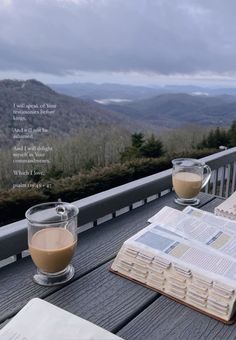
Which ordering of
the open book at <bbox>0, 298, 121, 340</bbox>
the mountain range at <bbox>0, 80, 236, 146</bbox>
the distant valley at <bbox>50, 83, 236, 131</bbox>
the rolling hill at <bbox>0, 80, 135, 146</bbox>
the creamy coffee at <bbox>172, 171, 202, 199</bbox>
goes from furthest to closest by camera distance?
the distant valley at <bbox>50, 83, 236, 131</bbox>
the mountain range at <bbox>0, 80, 236, 146</bbox>
the rolling hill at <bbox>0, 80, 135, 146</bbox>
the creamy coffee at <bbox>172, 171, 202, 199</bbox>
the open book at <bbox>0, 298, 121, 340</bbox>

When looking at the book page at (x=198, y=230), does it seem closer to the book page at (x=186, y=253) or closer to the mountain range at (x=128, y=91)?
the book page at (x=186, y=253)

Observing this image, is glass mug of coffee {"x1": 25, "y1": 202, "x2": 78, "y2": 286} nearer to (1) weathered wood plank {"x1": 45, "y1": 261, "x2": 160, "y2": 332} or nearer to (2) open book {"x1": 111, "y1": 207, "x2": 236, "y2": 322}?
(1) weathered wood plank {"x1": 45, "y1": 261, "x2": 160, "y2": 332}

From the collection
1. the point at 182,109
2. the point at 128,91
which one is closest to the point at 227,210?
the point at 128,91

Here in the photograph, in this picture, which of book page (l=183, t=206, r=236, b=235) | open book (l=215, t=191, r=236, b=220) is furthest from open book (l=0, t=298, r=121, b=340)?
open book (l=215, t=191, r=236, b=220)

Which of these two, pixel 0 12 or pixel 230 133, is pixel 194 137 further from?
pixel 0 12

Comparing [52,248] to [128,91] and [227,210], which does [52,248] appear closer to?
[227,210]

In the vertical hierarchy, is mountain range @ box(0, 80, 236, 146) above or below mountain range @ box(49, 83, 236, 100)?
below

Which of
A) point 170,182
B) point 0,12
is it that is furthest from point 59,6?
point 170,182
